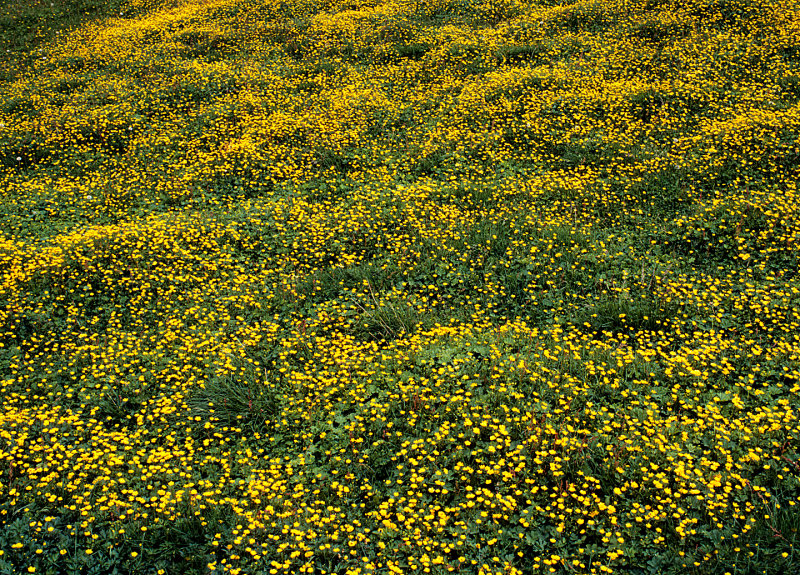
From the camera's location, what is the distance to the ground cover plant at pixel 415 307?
5020mm

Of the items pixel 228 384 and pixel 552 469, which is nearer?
pixel 552 469

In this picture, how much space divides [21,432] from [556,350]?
579cm

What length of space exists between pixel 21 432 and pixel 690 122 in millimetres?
11703

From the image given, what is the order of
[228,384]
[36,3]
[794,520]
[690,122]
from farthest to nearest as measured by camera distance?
1. [36,3]
2. [690,122]
3. [228,384]
4. [794,520]

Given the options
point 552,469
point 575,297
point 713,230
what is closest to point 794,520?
point 552,469

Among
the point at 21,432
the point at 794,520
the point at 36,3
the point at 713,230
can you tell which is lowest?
the point at 794,520

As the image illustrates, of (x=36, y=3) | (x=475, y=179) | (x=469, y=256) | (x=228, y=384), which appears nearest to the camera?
(x=228, y=384)

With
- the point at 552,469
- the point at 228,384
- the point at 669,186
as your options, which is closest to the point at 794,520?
the point at 552,469

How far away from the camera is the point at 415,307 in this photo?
25.1 feet

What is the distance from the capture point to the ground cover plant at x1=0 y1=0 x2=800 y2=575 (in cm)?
502

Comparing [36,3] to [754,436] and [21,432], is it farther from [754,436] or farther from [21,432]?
[754,436]

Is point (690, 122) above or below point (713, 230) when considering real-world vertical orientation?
above

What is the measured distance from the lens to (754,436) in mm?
5547

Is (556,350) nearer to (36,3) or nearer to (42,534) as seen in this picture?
(42,534)
